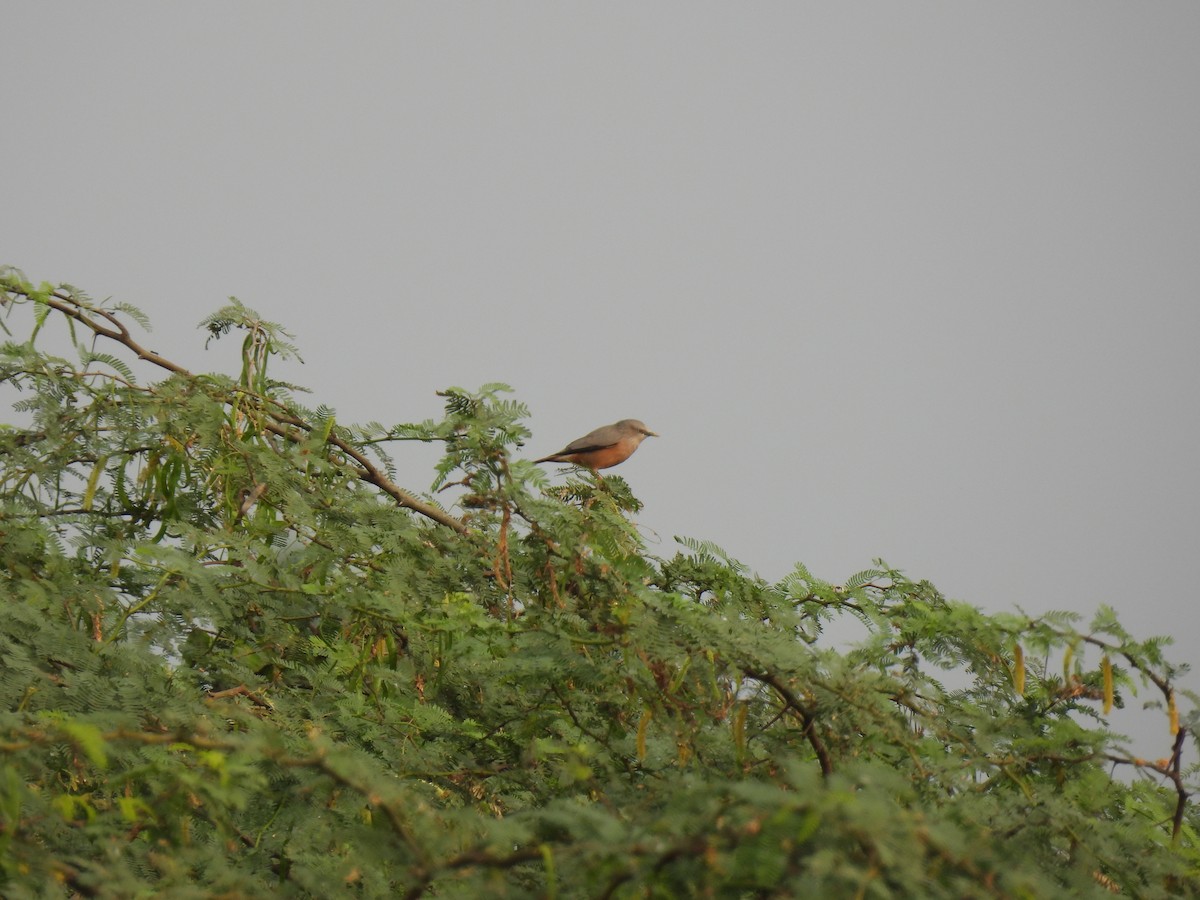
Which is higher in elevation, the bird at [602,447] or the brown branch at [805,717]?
the bird at [602,447]

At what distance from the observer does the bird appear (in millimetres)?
5863

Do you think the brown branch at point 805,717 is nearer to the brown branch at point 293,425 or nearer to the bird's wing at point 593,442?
→ the brown branch at point 293,425

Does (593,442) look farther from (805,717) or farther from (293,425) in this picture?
(805,717)

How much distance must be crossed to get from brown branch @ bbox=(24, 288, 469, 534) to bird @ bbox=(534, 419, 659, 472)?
1.59 m

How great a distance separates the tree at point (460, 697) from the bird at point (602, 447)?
1.60 meters

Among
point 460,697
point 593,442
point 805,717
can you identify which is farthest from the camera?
point 593,442

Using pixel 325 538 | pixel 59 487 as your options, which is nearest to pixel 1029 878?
pixel 325 538

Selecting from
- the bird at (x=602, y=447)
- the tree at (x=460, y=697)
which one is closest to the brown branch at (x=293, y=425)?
the tree at (x=460, y=697)

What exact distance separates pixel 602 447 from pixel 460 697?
2373 millimetres

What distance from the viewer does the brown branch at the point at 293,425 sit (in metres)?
4.02

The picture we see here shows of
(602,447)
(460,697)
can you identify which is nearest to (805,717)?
(460,697)

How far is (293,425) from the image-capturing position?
432cm

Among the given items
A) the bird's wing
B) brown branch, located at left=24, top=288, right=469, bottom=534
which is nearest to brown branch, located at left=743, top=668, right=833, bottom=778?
brown branch, located at left=24, top=288, right=469, bottom=534

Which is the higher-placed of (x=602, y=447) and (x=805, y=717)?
(x=602, y=447)
